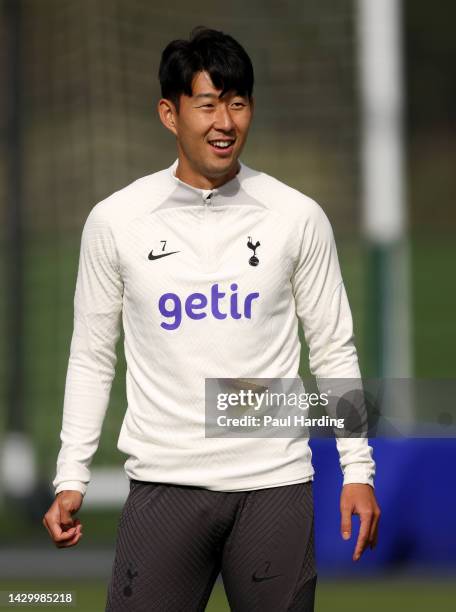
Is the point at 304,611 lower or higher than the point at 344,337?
lower

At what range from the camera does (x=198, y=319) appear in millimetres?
3359

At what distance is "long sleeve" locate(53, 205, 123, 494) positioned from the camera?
348 cm

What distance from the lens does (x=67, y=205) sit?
10.6 m

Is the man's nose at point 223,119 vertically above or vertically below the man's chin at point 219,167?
above

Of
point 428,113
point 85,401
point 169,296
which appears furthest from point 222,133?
point 428,113

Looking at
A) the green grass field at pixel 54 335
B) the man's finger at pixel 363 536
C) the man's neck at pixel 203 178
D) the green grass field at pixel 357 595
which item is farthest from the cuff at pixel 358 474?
the green grass field at pixel 54 335

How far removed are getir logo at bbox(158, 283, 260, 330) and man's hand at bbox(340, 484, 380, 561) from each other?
444 mm

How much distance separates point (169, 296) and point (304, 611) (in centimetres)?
74

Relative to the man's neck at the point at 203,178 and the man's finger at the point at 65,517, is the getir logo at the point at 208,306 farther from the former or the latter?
the man's finger at the point at 65,517

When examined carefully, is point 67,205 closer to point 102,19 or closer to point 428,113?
point 102,19

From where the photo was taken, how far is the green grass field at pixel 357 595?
6.04m

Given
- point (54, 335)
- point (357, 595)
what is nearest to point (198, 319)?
point (357, 595)

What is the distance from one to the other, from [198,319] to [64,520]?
21.1 inches

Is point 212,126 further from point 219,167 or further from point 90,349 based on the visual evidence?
point 90,349
